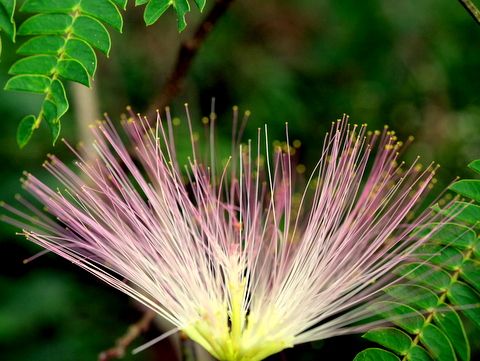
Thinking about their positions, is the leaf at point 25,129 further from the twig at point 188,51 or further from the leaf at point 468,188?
the leaf at point 468,188

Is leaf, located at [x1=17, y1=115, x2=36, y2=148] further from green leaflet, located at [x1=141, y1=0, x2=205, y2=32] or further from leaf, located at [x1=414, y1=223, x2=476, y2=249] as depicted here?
leaf, located at [x1=414, y1=223, x2=476, y2=249]

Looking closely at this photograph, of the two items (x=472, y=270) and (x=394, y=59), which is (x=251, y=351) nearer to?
(x=472, y=270)

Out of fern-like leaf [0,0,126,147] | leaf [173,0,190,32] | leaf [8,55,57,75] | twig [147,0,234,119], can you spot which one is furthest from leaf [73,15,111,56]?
twig [147,0,234,119]

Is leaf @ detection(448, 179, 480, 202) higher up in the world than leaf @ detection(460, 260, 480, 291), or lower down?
higher up

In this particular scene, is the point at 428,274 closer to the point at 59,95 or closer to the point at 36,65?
the point at 59,95

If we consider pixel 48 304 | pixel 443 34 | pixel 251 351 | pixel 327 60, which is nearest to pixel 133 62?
pixel 327 60

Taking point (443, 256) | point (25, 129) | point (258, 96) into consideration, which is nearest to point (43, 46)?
point (25, 129)

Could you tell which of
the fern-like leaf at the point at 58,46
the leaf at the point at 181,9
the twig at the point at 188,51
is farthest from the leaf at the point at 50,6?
the twig at the point at 188,51
